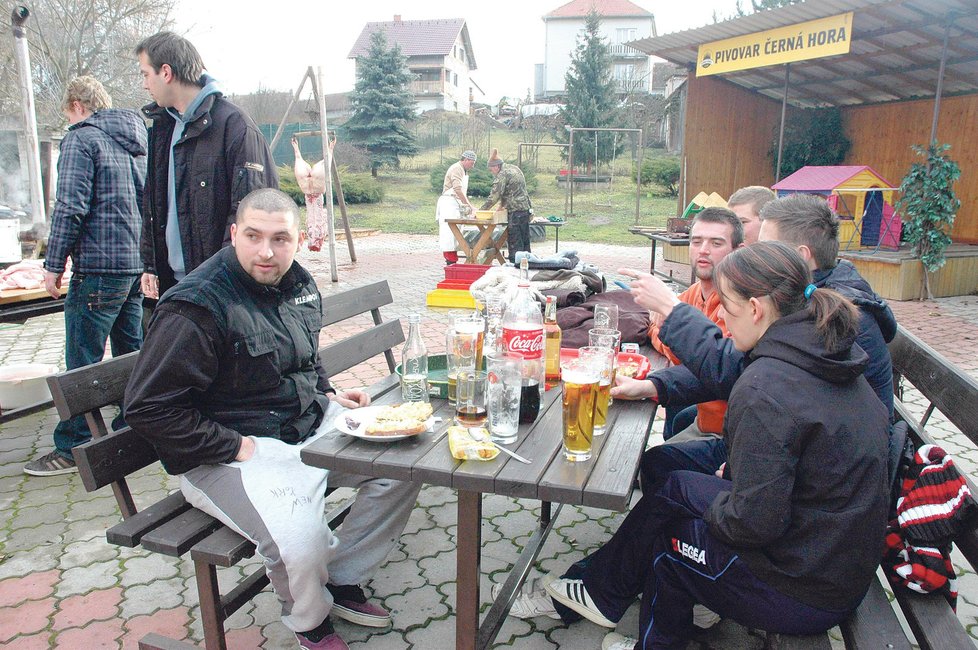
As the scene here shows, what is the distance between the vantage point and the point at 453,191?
11.1 m

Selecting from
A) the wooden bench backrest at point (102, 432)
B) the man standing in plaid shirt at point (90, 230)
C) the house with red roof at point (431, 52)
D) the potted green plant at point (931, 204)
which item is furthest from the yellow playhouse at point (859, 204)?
the house with red roof at point (431, 52)

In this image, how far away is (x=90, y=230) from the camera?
3.71m

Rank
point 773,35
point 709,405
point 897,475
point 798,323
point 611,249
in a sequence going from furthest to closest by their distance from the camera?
point 611,249 → point 773,35 → point 709,405 → point 897,475 → point 798,323

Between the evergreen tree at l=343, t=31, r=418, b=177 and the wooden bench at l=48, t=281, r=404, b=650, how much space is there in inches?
1025

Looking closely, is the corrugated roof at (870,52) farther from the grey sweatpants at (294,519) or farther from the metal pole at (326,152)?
the grey sweatpants at (294,519)

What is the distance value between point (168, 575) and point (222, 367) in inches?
45.8

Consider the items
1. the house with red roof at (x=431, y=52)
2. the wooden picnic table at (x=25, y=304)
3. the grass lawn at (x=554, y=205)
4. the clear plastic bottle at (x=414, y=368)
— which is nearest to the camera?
the clear plastic bottle at (x=414, y=368)

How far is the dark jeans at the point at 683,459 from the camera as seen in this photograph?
2.62 metres

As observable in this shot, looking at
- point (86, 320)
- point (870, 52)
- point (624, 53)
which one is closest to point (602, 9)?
point (624, 53)

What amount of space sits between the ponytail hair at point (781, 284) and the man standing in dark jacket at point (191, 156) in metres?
2.32

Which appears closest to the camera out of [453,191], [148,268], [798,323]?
[798,323]

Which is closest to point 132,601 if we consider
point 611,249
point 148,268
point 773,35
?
point 148,268

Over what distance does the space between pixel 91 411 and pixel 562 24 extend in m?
52.1

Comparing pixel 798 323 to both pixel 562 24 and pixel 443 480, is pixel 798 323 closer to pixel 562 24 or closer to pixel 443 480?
pixel 443 480
